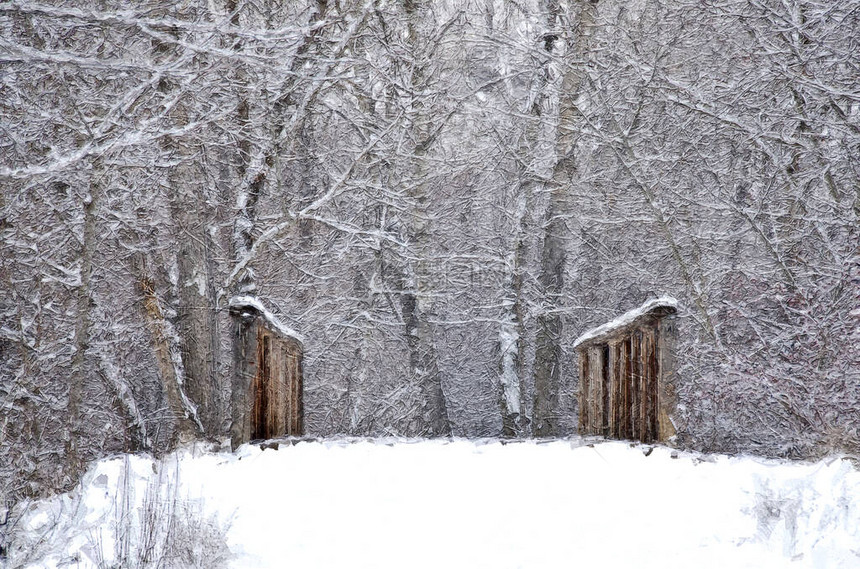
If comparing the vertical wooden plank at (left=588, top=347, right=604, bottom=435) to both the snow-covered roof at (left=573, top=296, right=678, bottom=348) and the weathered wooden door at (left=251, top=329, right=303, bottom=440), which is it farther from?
the weathered wooden door at (left=251, top=329, right=303, bottom=440)

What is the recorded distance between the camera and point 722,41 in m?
12.3

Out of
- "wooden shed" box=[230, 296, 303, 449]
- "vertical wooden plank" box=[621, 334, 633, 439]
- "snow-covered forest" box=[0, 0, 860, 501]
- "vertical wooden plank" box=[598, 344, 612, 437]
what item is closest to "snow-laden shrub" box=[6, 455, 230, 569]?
"snow-covered forest" box=[0, 0, 860, 501]

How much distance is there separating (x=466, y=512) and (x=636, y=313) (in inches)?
102

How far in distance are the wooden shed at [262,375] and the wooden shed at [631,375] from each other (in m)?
2.78

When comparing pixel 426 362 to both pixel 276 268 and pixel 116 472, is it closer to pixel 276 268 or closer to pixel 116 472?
pixel 276 268

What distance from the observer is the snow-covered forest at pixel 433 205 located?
9.04 metres

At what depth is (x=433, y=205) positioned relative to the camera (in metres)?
14.2

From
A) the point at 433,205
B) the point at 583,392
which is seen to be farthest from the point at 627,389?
the point at 433,205

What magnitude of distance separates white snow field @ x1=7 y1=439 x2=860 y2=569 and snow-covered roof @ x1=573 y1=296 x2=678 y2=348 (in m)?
1.13

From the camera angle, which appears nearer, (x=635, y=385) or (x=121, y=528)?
(x=121, y=528)

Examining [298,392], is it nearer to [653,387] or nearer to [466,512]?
[466,512]

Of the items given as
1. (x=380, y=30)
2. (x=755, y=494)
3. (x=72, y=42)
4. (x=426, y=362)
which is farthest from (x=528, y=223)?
(x=755, y=494)

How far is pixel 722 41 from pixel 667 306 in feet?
Answer: 23.4

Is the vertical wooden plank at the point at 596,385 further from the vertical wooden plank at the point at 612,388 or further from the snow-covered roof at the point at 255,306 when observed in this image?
the snow-covered roof at the point at 255,306
